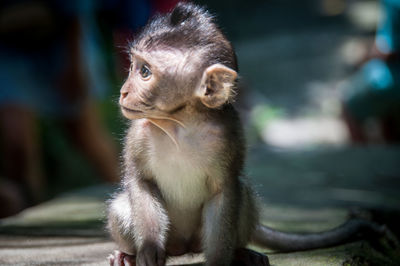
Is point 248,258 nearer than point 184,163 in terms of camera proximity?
No

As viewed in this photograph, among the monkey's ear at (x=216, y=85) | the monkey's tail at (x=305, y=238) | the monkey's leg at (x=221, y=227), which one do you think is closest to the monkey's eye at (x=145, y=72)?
the monkey's ear at (x=216, y=85)

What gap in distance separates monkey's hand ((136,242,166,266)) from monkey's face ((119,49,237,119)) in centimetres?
64

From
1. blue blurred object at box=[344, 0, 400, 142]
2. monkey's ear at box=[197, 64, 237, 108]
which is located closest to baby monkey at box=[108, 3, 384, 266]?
monkey's ear at box=[197, 64, 237, 108]

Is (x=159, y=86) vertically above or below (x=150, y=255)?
above

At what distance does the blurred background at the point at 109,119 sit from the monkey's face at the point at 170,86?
59 centimetres

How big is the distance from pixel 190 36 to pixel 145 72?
0.94ft

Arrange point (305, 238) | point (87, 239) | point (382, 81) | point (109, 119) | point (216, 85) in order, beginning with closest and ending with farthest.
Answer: point (216, 85)
point (305, 238)
point (87, 239)
point (382, 81)
point (109, 119)

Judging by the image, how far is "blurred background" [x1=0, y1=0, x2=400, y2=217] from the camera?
634cm

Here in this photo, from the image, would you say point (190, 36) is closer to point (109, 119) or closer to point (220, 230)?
point (220, 230)

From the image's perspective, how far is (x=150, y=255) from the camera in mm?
2830

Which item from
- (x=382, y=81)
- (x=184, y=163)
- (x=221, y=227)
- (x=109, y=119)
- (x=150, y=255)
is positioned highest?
(x=184, y=163)

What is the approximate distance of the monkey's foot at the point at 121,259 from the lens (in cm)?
310

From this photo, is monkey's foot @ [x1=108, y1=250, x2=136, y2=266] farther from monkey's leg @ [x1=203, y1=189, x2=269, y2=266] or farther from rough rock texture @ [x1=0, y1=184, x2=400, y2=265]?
monkey's leg @ [x1=203, y1=189, x2=269, y2=266]

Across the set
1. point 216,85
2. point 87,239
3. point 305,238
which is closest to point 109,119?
point 87,239
